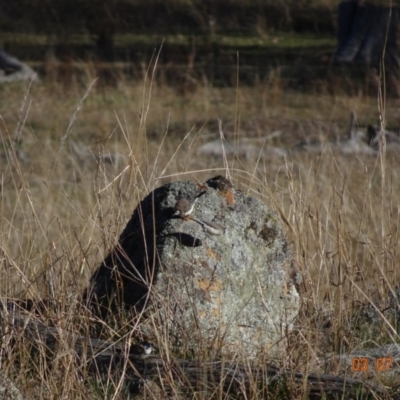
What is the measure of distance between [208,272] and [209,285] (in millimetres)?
45

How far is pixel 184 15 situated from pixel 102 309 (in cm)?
1931

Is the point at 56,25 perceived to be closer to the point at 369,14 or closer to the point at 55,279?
the point at 369,14

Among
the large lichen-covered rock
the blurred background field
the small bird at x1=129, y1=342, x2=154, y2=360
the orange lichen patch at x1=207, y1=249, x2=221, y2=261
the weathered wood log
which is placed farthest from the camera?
the blurred background field

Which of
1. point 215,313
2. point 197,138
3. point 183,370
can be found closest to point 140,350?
point 183,370

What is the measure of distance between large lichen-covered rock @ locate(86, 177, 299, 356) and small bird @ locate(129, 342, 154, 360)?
0.19 feet

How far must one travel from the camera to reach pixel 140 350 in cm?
305

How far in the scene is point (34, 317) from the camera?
314 centimetres

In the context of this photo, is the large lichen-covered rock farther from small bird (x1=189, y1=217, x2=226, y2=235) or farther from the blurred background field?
the blurred background field

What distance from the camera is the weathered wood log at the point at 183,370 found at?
286 cm

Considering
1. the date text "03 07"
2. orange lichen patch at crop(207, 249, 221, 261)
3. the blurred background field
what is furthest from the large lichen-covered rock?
the date text "03 07"

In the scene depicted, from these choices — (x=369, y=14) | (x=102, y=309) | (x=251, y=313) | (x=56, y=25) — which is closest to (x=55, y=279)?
(x=102, y=309)

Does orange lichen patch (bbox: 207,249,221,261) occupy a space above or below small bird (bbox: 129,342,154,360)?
above

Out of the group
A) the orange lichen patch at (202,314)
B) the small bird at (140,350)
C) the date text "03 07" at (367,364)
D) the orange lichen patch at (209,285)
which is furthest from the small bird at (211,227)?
the date text "03 07" at (367,364)

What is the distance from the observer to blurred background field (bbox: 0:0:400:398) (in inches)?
142
